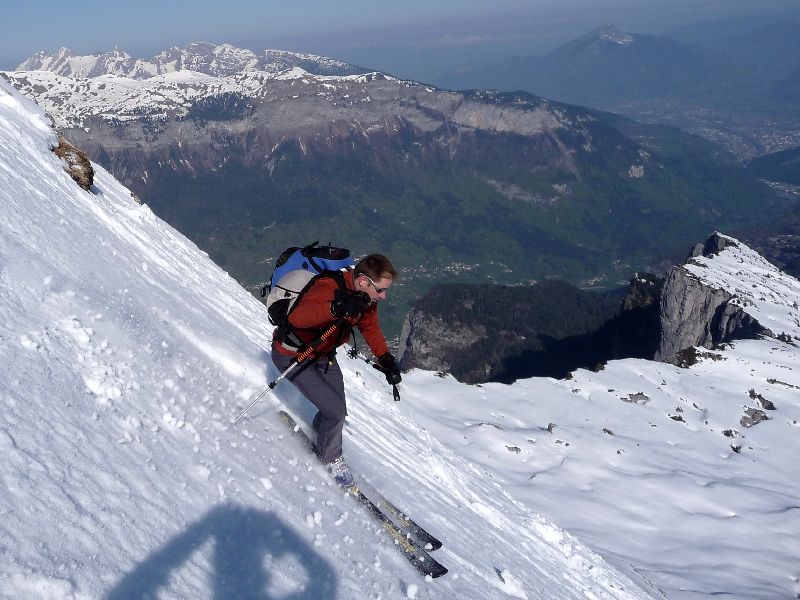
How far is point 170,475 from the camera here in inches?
275

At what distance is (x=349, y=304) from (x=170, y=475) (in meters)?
3.26

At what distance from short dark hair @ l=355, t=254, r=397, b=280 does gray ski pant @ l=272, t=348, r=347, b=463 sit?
5.69 feet

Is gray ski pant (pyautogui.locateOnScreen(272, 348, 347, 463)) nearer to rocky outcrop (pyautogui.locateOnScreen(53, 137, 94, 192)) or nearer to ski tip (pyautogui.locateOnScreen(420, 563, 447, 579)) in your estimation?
ski tip (pyautogui.locateOnScreen(420, 563, 447, 579))

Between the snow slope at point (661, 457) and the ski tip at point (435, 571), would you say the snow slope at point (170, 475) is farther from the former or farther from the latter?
the snow slope at point (661, 457)

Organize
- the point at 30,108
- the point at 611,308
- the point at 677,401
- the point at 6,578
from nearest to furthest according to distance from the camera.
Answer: the point at 6,578
the point at 30,108
the point at 677,401
the point at 611,308

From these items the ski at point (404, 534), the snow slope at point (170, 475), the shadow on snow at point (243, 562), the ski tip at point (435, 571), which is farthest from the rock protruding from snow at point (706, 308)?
the shadow on snow at point (243, 562)

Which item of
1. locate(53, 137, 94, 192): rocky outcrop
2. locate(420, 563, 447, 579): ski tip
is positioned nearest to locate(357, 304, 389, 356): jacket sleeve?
locate(420, 563, 447, 579): ski tip

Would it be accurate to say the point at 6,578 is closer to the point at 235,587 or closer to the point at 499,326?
the point at 235,587

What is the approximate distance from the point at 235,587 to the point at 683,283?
89.3 meters

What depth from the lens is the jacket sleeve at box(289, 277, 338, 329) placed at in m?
8.10

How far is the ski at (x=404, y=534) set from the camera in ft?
27.0

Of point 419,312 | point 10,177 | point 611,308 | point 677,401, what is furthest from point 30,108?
point 611,308

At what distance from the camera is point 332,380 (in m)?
9.07

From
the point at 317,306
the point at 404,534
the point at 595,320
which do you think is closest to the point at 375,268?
the point at 317,306
